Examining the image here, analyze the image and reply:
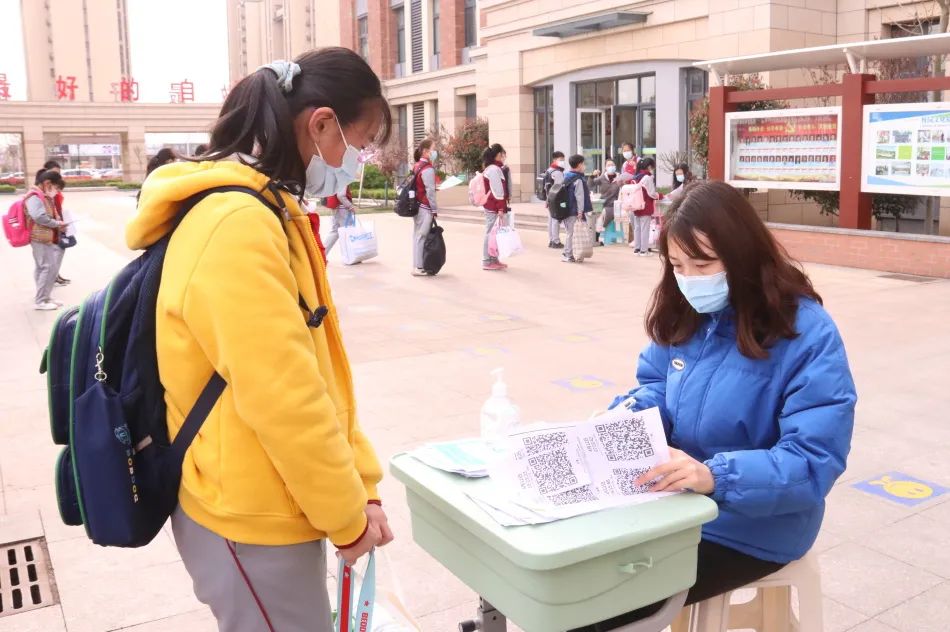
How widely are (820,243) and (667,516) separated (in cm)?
1224

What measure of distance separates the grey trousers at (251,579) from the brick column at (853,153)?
12.3 metres

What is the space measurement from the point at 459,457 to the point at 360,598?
0.39 meters

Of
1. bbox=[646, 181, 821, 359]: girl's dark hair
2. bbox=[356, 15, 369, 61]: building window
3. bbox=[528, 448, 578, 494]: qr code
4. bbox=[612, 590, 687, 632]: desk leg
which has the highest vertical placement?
bbox=[356, 15, 369, 61]: building window

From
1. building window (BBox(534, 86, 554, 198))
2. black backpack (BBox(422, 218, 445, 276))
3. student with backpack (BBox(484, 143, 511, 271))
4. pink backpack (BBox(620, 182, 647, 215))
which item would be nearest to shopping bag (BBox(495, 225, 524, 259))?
student with backpack (BBox(484, 143, 511, 271))

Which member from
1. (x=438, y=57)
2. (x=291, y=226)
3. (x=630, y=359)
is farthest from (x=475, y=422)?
(x=438, y=57)

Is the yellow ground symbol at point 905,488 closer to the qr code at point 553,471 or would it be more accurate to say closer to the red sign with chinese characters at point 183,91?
the qr code at point 553,471

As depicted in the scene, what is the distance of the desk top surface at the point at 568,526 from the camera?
174cm

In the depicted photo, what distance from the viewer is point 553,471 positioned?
1.93m

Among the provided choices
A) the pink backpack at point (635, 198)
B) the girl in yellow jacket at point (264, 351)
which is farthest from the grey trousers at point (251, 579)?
the pink backpack at point (635, 198)

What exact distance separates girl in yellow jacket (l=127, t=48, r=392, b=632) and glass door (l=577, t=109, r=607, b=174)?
22108 mm

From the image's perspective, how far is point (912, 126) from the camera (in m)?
11.8

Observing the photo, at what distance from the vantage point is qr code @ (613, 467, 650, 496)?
1986 millimetres

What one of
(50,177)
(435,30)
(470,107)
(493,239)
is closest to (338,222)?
(493,239)

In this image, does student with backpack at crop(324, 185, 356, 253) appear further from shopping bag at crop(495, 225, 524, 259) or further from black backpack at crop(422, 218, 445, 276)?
shopping bag at crop(495, 225, 524, 259)
